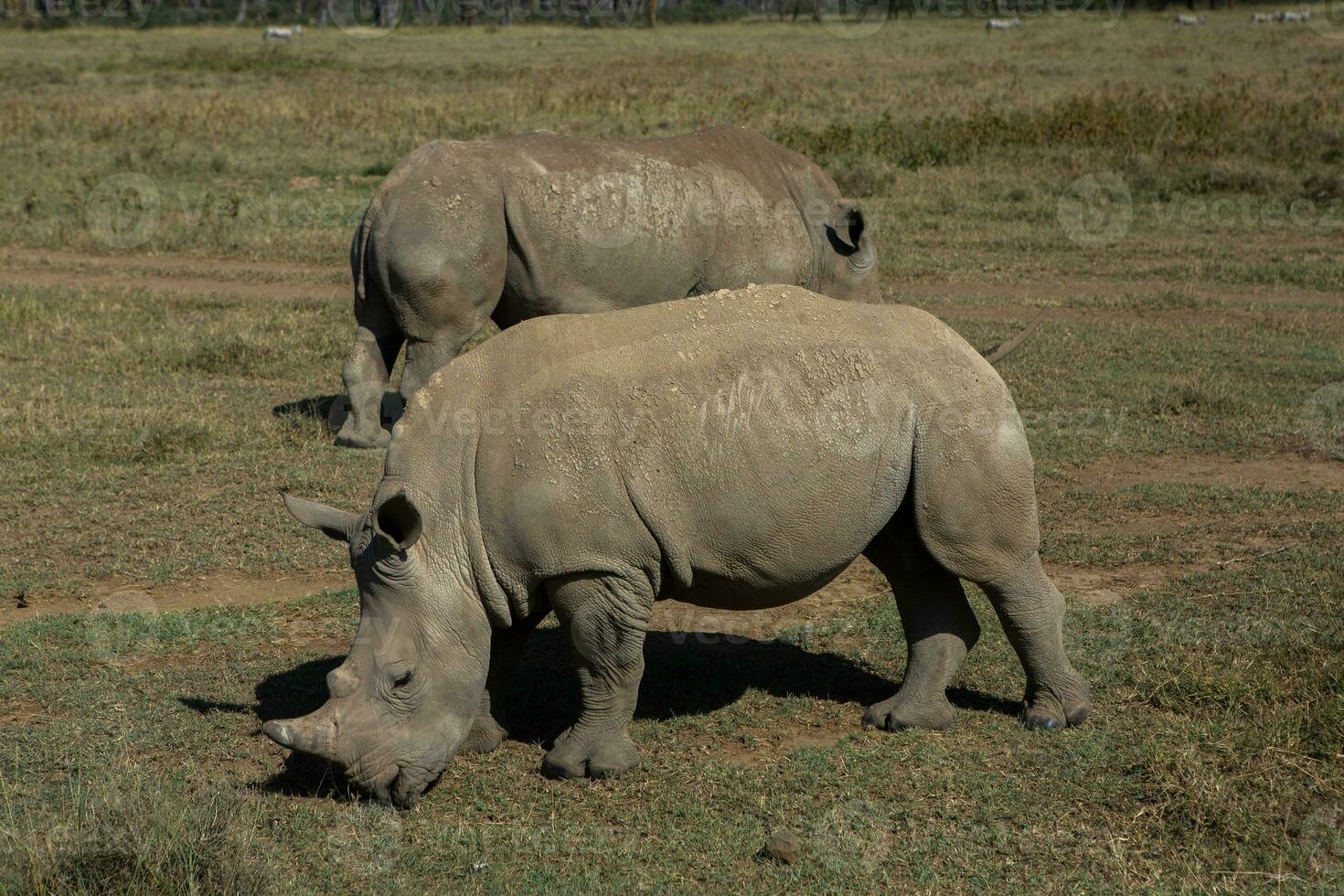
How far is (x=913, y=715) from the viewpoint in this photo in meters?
5.79

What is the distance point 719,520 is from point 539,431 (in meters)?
0.72

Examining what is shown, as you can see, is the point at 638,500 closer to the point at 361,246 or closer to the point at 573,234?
the point at 573,234

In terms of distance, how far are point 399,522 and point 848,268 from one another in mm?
4829

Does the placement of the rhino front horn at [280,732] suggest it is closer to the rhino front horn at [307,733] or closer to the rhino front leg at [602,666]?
the rhino front horn at [307,733]

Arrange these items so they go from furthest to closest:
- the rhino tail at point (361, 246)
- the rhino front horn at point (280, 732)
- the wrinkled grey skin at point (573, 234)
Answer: the rhino tail at point (361, 246)
the wrinkled grey skin at point (573, 234)
the rhino front horn at point (280, 732)

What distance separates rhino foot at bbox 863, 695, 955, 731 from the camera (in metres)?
5.78

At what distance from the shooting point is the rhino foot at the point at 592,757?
5.36m

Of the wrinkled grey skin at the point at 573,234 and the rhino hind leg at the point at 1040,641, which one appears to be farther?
the wrinkled grey skin at the point at 573,234

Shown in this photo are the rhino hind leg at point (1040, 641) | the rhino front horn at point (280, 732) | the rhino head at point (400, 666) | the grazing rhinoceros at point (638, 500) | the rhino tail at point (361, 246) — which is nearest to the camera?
the rhino front horn at point (280, 732)

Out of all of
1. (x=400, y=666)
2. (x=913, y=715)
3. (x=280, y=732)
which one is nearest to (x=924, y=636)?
(x=913, y=715)

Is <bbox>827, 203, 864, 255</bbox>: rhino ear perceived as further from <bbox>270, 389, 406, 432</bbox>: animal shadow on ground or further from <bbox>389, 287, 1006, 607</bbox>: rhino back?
<bbox>270, 389, 406, 432</bbox>: animal shadow on ground

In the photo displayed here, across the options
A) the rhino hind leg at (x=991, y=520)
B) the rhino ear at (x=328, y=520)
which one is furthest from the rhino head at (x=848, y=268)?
the rhino ear at (x=328, y=520)

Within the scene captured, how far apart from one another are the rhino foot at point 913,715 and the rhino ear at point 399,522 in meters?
2.11

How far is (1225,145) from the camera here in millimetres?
20203
